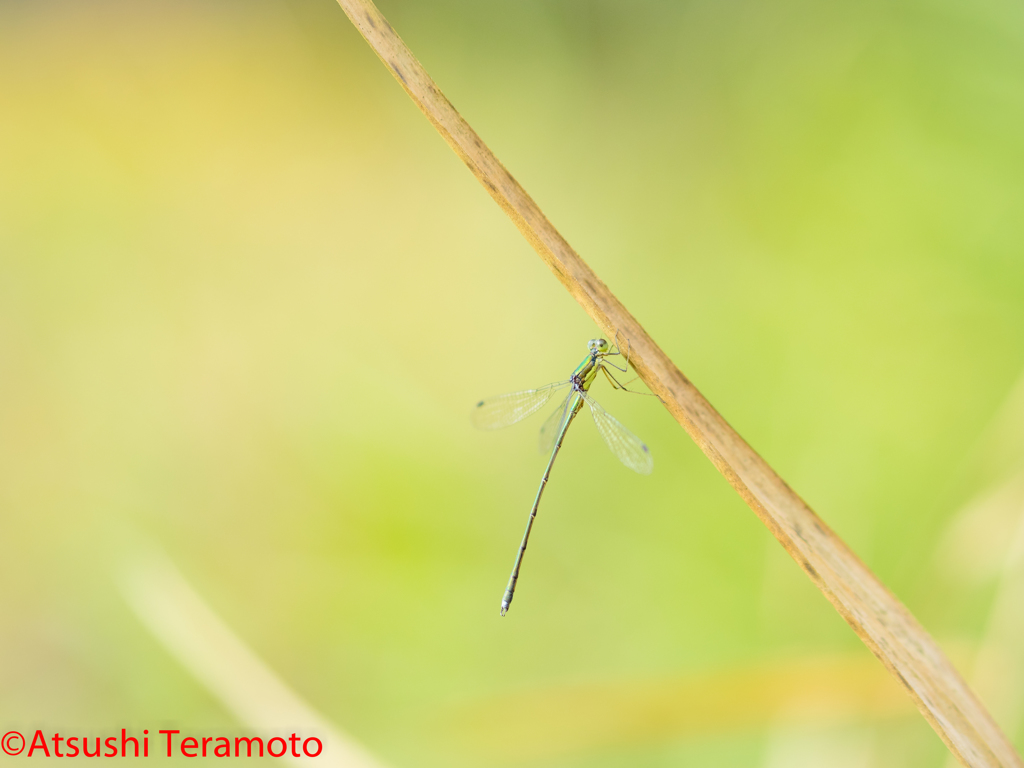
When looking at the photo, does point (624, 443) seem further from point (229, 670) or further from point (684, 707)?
point (229, 670)

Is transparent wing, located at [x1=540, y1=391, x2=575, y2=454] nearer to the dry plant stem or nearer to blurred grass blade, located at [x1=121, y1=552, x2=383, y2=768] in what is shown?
blurred grass blade, located at [x1=121, y1=552, x2=383, y2=768]

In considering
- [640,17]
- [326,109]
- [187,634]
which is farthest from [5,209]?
[640,17]

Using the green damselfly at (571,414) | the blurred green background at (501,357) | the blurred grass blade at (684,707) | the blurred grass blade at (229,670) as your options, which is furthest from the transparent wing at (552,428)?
the blurred grass blade at (229,670)

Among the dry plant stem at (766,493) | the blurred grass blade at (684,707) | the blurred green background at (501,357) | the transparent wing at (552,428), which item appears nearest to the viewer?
the dry plant stem at (766,493)

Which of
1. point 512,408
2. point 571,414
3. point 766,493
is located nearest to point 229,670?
point 512,408

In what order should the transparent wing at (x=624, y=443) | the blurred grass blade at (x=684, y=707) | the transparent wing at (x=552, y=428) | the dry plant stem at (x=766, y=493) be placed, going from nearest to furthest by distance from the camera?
the dry plant stem at (x=766, y=493) < the blurred grass blade at (x=684, y=707) < the transparent wing at (x=624, y=443) < the transparent wing at (x=552, y=428)

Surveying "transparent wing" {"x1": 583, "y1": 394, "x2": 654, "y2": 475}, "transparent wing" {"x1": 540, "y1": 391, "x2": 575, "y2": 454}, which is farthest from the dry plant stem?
"transparent wing" {"x1": 540, "y1": 391, "x2": 575, "y2": 454}

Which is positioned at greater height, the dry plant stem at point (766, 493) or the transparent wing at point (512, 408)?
the transparent wing at point (512, 408)

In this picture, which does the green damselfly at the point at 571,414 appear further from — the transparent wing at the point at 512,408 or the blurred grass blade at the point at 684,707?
the blurred grass blade at the point at 684,707
